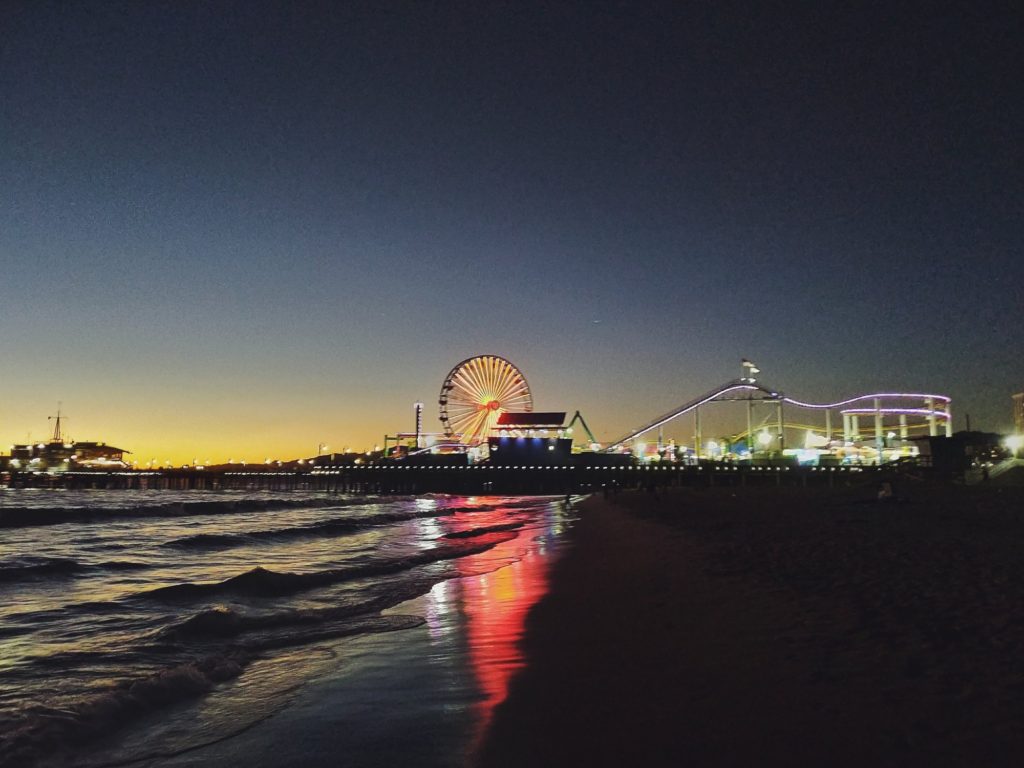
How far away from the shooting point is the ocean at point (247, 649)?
417 centimetres

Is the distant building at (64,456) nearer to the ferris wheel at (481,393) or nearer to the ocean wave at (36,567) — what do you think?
the ferris wheel at (481,393)

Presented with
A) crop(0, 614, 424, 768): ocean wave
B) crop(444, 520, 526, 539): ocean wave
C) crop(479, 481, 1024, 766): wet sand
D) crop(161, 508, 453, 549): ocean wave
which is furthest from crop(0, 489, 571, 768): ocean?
crop(444, 520, 526, 539): ocean wave

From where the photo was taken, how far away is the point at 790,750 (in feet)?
10.9

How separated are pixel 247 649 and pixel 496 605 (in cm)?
311

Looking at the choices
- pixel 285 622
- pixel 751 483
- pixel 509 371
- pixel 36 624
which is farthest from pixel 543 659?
pixel 509 371

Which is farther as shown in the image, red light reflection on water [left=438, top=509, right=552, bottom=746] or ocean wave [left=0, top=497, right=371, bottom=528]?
ocean wave [left=0, top=497, right=371, bottom=528]

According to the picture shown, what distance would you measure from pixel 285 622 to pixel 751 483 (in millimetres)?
55525

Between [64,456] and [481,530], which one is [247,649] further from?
[64,456]

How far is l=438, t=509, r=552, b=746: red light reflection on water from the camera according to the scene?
507 centimetres

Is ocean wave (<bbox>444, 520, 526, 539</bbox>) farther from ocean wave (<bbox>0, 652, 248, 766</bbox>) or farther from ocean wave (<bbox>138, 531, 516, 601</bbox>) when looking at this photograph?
ocean wave (<bbox>0, 652, 248, 766</bbox>)

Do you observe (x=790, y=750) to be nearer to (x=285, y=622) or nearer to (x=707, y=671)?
(x=707, y=671)

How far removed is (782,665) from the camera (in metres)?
4.73

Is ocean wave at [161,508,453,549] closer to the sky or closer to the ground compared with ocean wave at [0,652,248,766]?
closer to the ground

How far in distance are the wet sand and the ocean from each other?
536 mm
